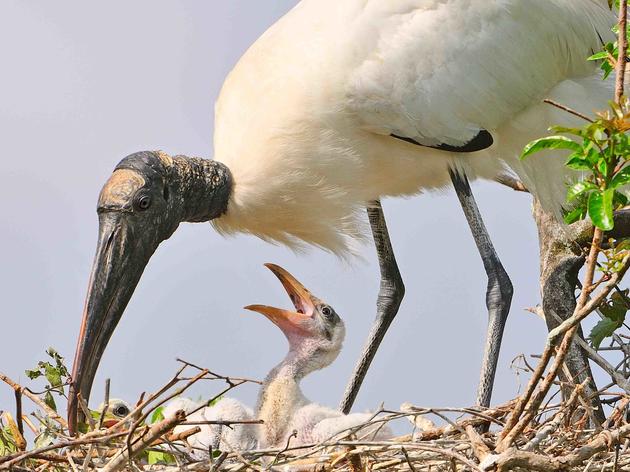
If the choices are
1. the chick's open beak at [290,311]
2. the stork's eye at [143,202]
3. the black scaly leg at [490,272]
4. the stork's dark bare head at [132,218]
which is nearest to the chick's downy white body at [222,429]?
the stork's dark bare head at [132,218]

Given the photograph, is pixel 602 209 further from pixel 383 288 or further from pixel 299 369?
pixel 383 288

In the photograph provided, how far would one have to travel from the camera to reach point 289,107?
529 centimetres

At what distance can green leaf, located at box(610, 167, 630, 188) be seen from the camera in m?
3.25

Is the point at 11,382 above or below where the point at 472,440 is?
above

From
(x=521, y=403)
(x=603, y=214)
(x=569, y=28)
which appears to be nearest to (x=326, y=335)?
(x=569, y=28)

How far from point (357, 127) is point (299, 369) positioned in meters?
1.08

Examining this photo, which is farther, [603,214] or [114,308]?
[114,308]

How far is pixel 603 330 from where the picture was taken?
559cm

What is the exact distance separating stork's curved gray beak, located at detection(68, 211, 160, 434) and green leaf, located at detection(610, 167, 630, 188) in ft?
7.91

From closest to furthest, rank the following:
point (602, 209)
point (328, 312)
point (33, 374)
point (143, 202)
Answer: point (602, 209) → point (33, 374) → point (143, 202) → point (328, 312)

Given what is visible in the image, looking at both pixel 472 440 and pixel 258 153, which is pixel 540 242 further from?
pixel 472 440

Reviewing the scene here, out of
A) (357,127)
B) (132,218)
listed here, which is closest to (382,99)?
(357,127)

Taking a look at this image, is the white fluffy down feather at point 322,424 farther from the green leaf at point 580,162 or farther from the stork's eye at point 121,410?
the green leaf at point 580,162

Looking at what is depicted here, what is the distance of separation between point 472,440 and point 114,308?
197 centimetres
